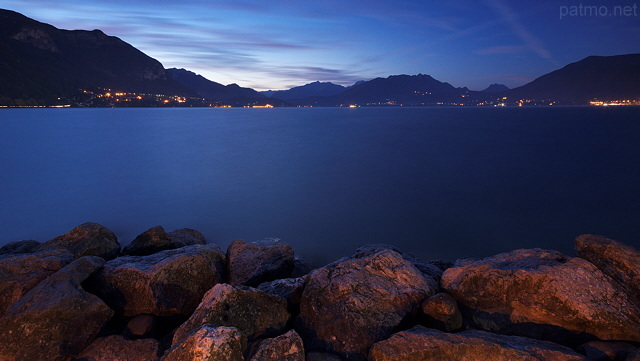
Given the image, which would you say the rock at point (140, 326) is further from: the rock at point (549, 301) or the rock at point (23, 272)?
the rock at point (549, 301)

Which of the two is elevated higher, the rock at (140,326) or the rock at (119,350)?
the rock at (119,350)

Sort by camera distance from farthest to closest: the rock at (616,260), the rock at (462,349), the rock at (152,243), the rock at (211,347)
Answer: the rock at (152,243) < the rock at (616,260) < the rock at (462,349) < the rock at (211,347)

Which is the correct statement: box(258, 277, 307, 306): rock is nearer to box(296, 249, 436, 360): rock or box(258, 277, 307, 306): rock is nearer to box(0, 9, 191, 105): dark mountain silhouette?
box(296, 249, 436, 360): rock

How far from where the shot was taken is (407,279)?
5582 mm

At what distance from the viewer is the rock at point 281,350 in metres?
4.02

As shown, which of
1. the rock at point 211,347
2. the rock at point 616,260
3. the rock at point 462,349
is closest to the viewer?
the rock at point 211,347

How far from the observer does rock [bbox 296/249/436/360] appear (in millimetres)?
4719

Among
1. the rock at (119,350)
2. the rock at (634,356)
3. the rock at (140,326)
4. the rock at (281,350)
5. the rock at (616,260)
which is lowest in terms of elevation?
the rock at (140,326)

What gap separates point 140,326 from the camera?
5.36 m

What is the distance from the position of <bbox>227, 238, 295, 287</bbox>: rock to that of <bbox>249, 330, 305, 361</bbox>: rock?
2.69 m

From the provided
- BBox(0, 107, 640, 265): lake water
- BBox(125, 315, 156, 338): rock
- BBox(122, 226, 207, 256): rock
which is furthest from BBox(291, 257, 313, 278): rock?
BBox(125, 315, 156, 338): rock

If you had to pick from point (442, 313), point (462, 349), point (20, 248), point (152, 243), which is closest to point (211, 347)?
point (462, 349)

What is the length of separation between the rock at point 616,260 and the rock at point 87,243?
9.51 meters

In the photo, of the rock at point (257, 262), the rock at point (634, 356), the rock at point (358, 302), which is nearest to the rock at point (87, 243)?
the rock at point (257, 262)
